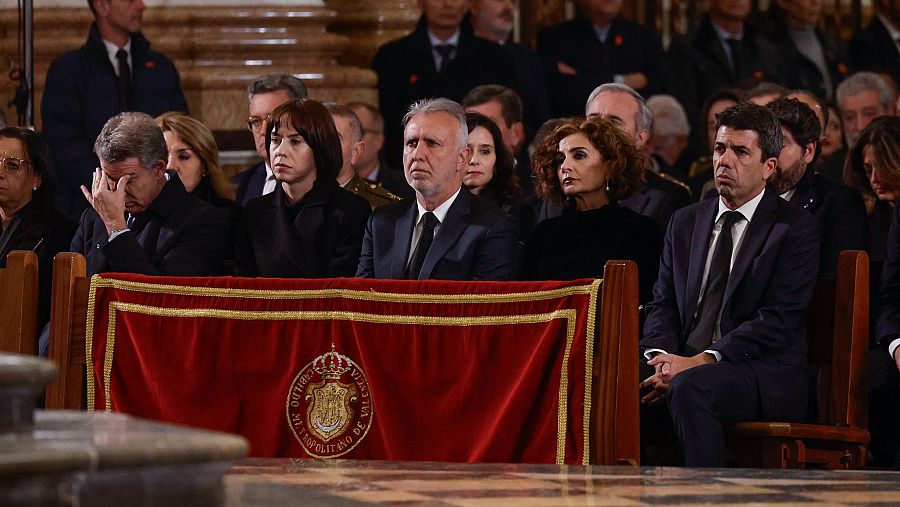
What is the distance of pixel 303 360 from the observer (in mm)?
4621

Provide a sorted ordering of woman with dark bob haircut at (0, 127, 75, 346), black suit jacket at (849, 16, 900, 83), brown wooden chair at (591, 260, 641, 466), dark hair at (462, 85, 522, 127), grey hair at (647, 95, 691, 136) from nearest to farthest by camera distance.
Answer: brown wooden chair at (591, 260, 641, 466) < woman with dark bob haircut at (0, 127, 75, 346) < dark hair at (462, 85, 522, 127) < grey hair at (647, 95, 691, 136) < black suit jacket at (849, 16, 900, 83)

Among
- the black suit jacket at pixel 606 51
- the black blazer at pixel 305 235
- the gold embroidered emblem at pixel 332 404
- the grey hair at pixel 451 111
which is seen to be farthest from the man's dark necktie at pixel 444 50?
the gold embroidered emblem at pixel 332 404

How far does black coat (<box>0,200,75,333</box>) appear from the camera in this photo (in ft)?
19.7

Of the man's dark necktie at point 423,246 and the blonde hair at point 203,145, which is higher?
the blonde hair at point 203,145

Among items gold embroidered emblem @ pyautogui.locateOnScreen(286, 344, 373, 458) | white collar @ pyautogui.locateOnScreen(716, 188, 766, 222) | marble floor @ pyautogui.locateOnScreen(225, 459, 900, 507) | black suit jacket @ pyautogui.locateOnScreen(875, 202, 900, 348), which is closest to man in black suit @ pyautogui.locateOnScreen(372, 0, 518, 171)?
white collar @ pyautogui.locateOnScreen(716, 188, 766, 222)

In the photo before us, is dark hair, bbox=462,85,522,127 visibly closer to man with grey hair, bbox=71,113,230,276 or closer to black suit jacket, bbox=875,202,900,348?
man with grey hair, bbox=71,113,230,276

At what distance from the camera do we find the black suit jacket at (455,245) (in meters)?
5.39

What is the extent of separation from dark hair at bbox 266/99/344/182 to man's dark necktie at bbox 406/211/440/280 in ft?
1.55

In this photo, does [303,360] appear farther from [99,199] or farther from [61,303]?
[99,199]

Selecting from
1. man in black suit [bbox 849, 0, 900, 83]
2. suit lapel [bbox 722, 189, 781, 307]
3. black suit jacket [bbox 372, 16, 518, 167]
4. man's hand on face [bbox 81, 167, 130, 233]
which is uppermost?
man in black suit [bbox 849, 0, 900, 83]

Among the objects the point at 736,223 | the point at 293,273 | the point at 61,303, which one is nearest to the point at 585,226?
the point at 736,223

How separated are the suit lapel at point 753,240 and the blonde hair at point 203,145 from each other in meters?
2.24

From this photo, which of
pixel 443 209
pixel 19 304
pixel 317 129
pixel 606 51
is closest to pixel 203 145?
pixel 317 129

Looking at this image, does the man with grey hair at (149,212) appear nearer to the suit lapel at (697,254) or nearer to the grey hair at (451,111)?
the grey hair at (451,111)
